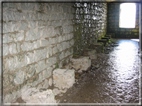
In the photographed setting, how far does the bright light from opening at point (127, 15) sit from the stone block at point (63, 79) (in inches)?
405

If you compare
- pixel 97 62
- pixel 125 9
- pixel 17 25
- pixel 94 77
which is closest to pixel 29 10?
pixel 17 25

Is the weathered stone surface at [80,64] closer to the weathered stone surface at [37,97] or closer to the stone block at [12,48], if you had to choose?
the weathered stone surface at [37,97]

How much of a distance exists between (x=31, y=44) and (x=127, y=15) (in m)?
11.2

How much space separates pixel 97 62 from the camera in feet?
19.5

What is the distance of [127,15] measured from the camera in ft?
43.1

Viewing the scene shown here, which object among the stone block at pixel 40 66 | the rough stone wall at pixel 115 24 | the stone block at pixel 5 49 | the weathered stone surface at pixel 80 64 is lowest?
the weathered stone surface at pixel 80 64

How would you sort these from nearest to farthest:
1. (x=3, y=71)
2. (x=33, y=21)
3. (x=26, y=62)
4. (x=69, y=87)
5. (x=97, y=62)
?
(x=3, y=71)
(x=26, y=62)
(x=33, y=21)
(x=69, y=87)
(x=97, y=62)

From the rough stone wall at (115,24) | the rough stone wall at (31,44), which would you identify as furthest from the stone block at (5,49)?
the rough stone wall at (115,24)

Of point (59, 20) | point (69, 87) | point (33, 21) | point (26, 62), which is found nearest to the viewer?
point (26, 62)

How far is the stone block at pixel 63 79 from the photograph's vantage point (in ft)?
12.1

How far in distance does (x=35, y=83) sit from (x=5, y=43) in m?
0.99

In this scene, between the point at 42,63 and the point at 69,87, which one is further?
the point at 69,87

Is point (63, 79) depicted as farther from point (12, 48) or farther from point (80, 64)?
point (12, 48)

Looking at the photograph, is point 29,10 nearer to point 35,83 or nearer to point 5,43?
point 5,43
